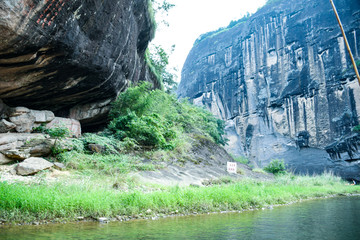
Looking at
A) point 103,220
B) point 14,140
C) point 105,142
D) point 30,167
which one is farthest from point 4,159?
point 103,220

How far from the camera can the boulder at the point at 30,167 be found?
680cm

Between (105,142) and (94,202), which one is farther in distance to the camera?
(105,142)

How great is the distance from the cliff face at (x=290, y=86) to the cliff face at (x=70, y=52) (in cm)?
1853

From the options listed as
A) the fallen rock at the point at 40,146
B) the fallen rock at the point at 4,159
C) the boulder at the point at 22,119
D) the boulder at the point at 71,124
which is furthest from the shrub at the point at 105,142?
the fallen rock at the point at 4,159

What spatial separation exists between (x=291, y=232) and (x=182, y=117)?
13.7m

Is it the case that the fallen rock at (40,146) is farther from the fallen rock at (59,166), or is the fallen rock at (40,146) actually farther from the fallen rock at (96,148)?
the fallen rock at (96,148)

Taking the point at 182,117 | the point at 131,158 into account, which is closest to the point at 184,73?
the point at 182,117

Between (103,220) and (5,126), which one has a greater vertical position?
(5,126)

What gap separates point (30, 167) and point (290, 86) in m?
→ 25.8

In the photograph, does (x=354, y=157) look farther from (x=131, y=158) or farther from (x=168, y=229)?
(x=168, y=229)

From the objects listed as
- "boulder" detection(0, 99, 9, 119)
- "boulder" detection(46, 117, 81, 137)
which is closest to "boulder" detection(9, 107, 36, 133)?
"boulder" detection(0, 99, 9, 119)

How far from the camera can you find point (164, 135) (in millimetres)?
12383

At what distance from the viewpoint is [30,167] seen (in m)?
6.90

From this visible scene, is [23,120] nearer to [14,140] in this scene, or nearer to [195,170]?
[14,140]
